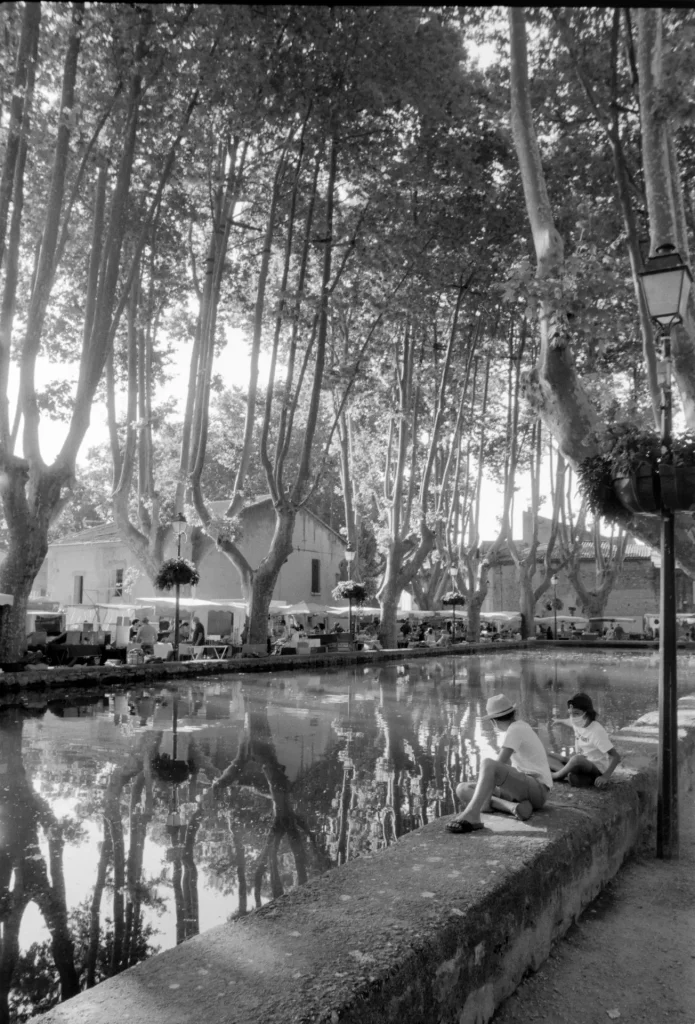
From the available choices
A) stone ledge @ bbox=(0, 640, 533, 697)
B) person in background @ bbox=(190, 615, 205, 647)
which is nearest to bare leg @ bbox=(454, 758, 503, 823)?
stone ledge @ bbox=(0, 640, 533, 697)

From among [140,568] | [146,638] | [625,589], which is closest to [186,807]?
[146,638]

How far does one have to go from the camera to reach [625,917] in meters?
3.92

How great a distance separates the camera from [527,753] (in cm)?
510

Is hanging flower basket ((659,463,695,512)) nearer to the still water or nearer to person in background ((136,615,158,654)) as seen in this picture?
the still water

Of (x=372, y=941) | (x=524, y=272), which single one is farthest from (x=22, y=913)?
(x=524, y=272)

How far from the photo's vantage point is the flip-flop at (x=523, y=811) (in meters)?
4.30

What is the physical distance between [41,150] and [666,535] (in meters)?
15.5

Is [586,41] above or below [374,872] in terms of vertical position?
above

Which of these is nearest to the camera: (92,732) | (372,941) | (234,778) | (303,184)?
(372,941)

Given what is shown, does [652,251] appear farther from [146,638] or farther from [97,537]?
[97,537]

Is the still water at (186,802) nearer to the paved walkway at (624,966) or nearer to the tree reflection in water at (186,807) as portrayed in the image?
the tree reflection in water at (186,807)

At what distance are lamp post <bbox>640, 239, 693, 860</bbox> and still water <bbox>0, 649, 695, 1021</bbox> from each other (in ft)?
6.16

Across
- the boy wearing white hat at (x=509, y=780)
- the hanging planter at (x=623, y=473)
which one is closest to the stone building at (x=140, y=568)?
the hanging planter at (x=623, y=473)

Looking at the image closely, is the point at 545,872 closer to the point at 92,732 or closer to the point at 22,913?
the point at 22,913
